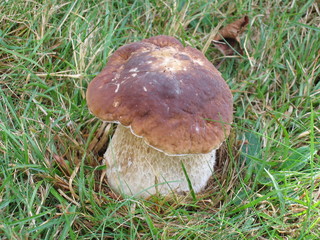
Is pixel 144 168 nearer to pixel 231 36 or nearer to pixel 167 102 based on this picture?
pixel 167 102

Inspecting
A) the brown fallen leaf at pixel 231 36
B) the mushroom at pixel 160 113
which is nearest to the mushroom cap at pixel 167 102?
the mushroom at pixel 160 113

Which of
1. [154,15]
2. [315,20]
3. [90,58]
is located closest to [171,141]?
[90,58]

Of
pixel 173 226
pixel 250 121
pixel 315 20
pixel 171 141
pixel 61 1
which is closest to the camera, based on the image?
pixel 171 141

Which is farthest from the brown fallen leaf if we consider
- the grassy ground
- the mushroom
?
the mushroom

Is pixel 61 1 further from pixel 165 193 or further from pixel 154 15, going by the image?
pixel 165 193

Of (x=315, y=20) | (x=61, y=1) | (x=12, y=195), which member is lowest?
(x=12, y=195)

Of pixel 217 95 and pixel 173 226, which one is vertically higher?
pixel 217 95

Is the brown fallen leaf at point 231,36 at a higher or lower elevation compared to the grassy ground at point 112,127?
higher

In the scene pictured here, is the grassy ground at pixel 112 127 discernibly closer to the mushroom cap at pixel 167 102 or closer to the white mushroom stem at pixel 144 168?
the white mushroom stem at pixel 144 168
